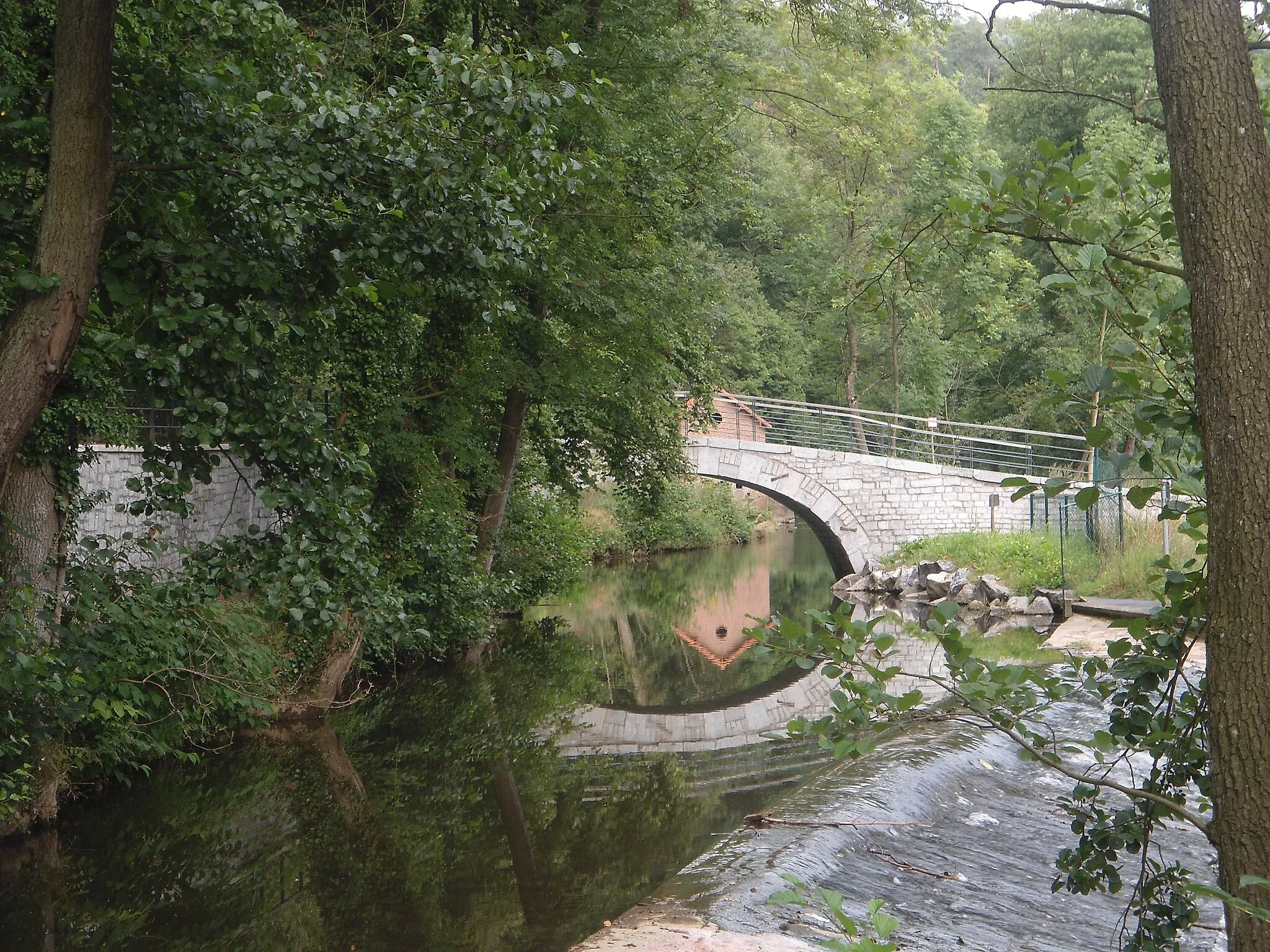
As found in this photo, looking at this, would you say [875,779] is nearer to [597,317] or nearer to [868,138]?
[597,317]

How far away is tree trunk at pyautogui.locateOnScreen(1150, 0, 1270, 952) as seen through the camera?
6.70 feet

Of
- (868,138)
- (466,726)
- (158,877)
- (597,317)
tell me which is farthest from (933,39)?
(158,877)

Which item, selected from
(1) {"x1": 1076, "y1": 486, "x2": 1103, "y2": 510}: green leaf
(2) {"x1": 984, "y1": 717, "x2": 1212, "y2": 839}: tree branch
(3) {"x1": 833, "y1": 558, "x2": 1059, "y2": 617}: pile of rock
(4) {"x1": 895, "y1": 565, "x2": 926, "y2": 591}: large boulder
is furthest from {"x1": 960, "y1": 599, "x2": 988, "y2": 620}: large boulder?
(1) {"x1": 1076, "y1": 486, "x2": 1103, "y2": 510}: green leaf

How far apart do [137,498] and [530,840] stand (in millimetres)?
5544

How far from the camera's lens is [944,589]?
1855 cm

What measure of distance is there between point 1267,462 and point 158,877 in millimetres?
6461

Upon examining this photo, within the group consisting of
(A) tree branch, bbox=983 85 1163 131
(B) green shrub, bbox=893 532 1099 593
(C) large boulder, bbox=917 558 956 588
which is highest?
(A) tree branch, bbox=983 85 1163 131

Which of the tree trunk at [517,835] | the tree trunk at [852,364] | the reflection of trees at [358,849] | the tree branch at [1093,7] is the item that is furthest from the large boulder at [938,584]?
the tree branch at [1093,7]

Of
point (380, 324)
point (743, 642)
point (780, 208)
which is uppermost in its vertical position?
point (780, 208)

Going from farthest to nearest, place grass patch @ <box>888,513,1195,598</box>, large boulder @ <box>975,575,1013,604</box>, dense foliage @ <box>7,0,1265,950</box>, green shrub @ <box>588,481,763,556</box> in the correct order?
green shrub @ <box>588,481,763,556</box> < large boulder @ <box>975,575,1013,604</box> < grass patch @ <box>888,513,1195,598</box> < dense foliage @ <box>7,0,1265,950</box>

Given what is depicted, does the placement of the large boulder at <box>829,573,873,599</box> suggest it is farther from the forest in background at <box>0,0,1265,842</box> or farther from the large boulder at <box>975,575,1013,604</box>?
the forest in background at <box>0,0,1265,842</box>

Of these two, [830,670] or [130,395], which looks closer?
[830,670]

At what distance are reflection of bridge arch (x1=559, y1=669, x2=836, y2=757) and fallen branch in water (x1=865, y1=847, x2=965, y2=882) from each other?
Answer: 4170 millimetres

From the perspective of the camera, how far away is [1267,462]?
204 centimetres
